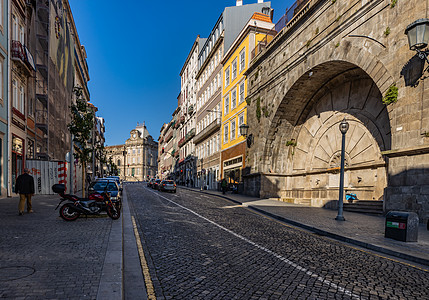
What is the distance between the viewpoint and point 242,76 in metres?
30.9

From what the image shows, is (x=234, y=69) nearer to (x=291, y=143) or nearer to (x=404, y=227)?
(x=291, y=143)

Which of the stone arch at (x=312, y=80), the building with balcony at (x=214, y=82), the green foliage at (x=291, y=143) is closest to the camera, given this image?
the stone arch at (x=312, y=80)

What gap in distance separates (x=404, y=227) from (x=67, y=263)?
Answer: 25.3 ft

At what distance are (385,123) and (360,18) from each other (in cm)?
524

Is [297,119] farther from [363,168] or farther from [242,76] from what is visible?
[242,76]

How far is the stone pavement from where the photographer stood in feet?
12.8

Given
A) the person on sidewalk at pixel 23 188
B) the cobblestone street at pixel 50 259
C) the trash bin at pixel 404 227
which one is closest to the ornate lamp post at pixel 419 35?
the trash bin at pixel 404 227

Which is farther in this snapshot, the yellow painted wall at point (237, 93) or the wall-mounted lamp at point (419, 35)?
the yellow painted wall at point (237, 93)

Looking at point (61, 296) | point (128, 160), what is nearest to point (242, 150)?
point (61, 296)

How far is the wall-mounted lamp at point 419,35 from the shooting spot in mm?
10312

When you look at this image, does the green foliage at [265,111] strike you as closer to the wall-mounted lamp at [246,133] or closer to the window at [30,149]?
the wall-mounted lamp at [246,133]

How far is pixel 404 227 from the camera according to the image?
7.88 meters

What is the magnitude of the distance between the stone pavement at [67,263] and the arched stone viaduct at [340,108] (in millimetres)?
10300

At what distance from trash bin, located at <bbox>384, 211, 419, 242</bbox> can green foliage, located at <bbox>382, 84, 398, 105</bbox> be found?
601cm
